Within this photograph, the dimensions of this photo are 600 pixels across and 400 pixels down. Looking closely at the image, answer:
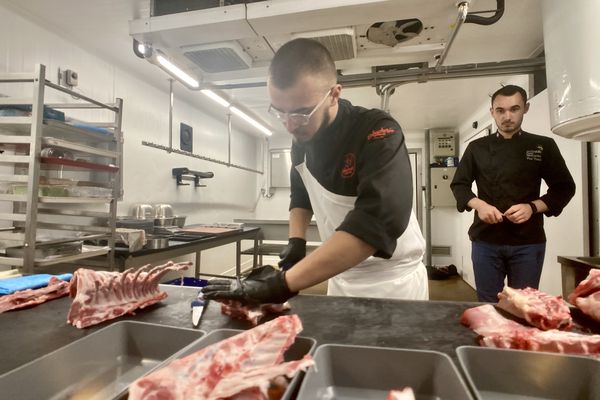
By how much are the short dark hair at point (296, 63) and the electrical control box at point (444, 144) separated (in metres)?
5.01

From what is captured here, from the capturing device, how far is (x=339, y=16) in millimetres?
1771

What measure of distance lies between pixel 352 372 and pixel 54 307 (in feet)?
3.07

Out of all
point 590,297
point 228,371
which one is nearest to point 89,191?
point 228,371

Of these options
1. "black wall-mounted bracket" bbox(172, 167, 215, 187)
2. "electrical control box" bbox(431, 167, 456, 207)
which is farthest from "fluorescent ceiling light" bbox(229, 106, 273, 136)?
"electrical control box" bbox(431, 167, 456, 207)

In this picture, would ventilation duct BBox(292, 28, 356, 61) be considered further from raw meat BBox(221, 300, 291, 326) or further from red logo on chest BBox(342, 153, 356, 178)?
raw meat BBox(221, 300, 291, 326)

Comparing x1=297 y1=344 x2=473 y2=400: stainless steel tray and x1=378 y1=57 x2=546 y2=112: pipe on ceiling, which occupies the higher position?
x1=378 y1=57 x2=546 y2=112: pipe on ceiling

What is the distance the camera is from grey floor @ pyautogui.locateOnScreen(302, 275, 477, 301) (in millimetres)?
4152

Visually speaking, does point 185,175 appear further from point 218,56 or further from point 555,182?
point 555,182

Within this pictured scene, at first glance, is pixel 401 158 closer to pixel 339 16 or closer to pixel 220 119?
pixel 339 16

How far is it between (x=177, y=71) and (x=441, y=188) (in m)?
4.55

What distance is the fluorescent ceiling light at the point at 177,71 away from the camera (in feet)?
7.21

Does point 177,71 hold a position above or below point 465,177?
above

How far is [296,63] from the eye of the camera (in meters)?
1.01

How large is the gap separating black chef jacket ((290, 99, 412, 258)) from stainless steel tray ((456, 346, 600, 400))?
35cm
